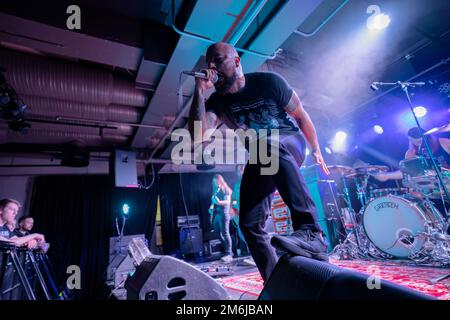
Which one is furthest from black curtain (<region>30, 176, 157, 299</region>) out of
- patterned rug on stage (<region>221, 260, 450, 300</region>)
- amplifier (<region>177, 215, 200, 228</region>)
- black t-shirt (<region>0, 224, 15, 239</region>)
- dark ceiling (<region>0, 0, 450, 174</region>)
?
patterned rug on stage (<region>221, 260, 450, 300</region>)

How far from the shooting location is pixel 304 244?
120 centimetres

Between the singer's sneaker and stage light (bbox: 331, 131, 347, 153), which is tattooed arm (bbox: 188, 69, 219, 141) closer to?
the singer's sneaker

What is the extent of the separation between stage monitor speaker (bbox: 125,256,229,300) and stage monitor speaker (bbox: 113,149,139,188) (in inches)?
223

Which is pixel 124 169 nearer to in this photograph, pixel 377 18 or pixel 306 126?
pixel 306 126

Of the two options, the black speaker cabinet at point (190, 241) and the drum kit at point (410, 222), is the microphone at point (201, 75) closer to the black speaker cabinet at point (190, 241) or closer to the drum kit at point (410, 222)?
the drum kit at point (410, 222)

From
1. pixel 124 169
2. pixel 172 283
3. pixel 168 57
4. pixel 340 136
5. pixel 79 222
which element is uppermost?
pixel 168 57

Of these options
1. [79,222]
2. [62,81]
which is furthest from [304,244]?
[79,222]

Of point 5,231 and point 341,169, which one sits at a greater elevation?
point 341,169

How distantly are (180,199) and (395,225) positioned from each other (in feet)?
27.1

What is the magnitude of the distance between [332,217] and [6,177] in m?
9.60

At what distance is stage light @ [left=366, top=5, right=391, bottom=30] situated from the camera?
4.24m

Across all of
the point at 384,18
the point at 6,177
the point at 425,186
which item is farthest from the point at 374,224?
the point at 6,177

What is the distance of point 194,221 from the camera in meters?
8.80
